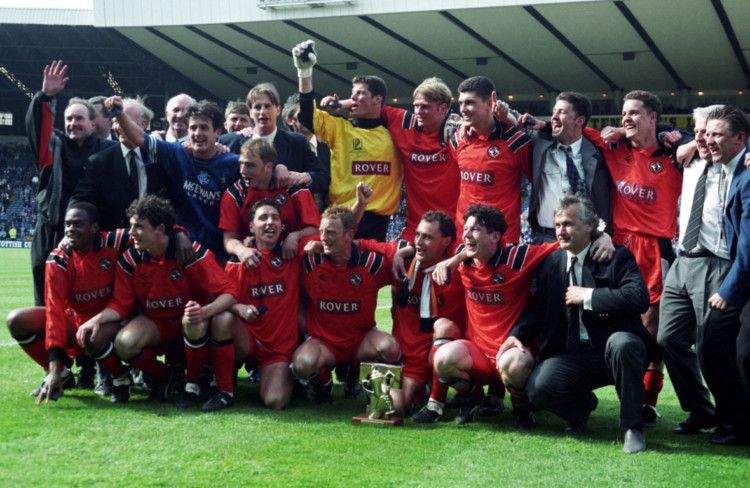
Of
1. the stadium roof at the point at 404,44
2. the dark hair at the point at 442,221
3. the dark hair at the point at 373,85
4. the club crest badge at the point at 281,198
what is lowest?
the dark hair at the point at 442,221

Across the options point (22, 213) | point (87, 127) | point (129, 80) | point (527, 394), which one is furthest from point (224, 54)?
point (527, 394)

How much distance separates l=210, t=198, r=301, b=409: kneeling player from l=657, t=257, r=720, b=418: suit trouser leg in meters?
2.56

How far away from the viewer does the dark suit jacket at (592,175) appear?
5641mm

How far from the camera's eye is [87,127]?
6.02 m

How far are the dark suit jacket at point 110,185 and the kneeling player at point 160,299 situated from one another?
1.64ft

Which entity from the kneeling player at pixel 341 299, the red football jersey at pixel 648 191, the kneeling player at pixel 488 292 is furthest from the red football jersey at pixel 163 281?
the red football jersey at pixel 648 191

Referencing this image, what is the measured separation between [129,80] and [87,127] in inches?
1183

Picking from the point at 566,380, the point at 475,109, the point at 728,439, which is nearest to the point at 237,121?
the point at 475,109

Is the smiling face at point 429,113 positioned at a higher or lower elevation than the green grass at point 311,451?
higher

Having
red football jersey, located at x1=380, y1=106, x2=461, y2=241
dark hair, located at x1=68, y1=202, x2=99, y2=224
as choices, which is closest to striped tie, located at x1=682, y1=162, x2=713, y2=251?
red football jersey, located at x1=380, y1=106, x2=461, y2=241

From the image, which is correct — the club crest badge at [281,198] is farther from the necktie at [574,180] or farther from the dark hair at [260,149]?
the necktie at [574,180]

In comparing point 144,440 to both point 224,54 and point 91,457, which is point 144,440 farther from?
point 224,54

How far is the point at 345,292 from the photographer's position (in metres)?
5.65

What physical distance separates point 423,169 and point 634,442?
2837 millimetres
